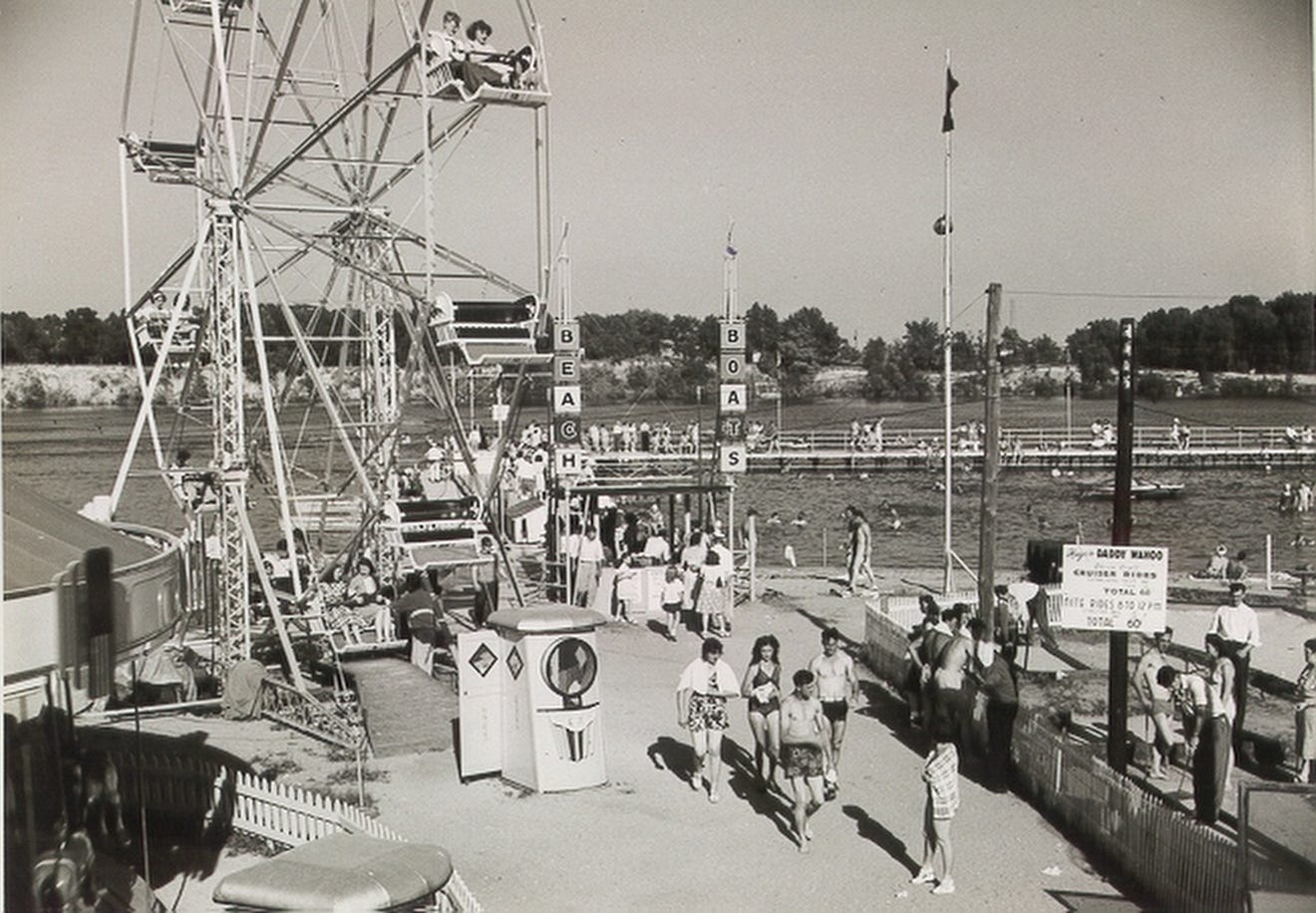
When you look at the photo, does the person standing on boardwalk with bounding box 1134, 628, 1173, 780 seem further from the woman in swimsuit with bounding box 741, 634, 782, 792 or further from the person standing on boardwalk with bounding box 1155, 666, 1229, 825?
the woman in swimsuit with bounding box 741, 634, 782, 792

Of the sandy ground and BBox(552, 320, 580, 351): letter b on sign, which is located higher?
BBox(552, 320, 580, 351): letter b on sign

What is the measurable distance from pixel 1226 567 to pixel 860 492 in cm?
3607

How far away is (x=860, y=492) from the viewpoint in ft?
201

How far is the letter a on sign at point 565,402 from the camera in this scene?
21.5m

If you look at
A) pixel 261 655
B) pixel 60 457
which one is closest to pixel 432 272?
pixel 261 655

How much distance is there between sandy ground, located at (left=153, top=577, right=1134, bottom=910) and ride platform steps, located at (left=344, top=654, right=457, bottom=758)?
0.18 meters

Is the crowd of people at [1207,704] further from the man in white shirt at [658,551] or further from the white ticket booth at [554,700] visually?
the man in white shirt at [658,551]

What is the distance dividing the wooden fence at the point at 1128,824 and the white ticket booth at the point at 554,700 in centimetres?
392

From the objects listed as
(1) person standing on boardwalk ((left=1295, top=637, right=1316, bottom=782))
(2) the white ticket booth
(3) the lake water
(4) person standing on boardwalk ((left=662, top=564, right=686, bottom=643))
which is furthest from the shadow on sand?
(3) the lake water

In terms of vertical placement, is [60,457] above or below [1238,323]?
below

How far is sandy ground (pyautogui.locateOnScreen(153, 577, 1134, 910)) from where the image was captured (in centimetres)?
877

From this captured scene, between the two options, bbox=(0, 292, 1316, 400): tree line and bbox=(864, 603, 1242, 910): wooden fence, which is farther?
bbox=(0, 292, 1316, 400): tree line

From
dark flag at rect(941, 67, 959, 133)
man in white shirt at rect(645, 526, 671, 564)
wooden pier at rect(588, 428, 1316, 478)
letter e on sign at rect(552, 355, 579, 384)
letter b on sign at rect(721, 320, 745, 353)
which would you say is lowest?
wooden pier at rect(588, 428, 1316, 478)

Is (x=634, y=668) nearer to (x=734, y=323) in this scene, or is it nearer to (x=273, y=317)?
(x=734, y=323)
